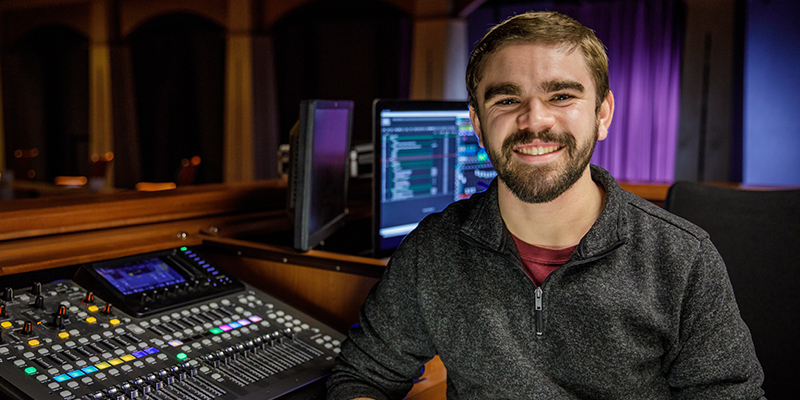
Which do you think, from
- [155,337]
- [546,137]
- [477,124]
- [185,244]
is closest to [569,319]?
[546,137]

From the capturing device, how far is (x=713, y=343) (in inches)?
37.3

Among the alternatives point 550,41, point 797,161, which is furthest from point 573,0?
point 550,41

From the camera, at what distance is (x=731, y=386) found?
932mm

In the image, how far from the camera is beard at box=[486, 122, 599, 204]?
3.39 feet

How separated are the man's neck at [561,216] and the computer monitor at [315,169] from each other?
0.48 m

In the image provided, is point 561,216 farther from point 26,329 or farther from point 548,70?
point 26,329

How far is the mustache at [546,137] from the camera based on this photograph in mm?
1029

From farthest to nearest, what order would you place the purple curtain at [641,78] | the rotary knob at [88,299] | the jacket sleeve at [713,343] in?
the purple curtain at [641,78]
the rotary knob at [88,299]
the jacket sleeve at [713,343]

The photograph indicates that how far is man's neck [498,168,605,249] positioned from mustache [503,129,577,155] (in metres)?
0.07

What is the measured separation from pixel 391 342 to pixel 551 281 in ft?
1.03

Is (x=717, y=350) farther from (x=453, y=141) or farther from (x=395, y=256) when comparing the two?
(x=453, y=141)

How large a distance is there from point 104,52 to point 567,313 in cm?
978

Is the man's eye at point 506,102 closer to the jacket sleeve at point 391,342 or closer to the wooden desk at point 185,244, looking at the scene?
the jacket sleeve at point 391,342

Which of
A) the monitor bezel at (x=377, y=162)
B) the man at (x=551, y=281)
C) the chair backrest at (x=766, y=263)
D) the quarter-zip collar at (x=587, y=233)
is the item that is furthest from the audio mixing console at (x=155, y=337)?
the chair backrest at (x=766, y=263)
